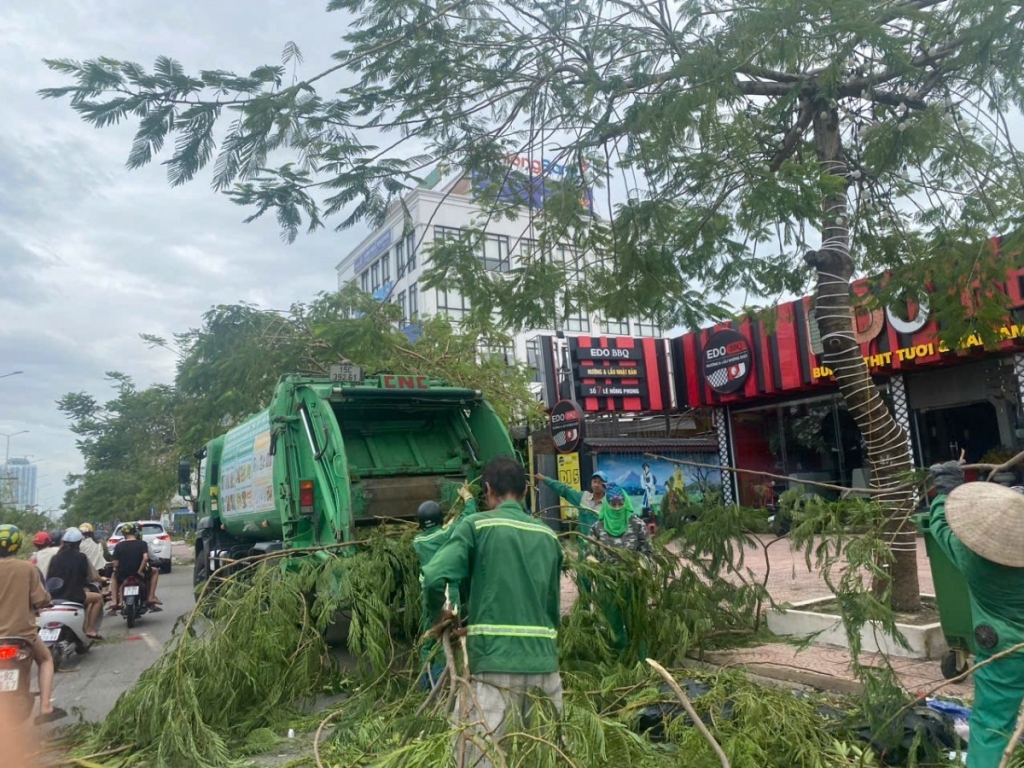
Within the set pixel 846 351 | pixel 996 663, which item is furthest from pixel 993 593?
pixel 846 351

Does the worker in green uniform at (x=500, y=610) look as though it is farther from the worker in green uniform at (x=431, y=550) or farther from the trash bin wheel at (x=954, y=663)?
the trash bin wheel at (x=954, y=663)

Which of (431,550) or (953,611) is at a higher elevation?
(431,550)

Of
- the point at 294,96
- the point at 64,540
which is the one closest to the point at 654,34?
the point at 294,96

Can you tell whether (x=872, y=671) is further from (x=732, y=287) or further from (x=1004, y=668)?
(x=732, y=287)

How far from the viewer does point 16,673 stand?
17.4 feet

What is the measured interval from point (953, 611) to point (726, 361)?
45.9 feet

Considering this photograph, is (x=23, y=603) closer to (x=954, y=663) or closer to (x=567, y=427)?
(x=954, y=663)

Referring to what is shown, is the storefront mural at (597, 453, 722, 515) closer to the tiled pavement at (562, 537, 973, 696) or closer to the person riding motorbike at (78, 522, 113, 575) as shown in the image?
the person riding motorbike at (78, 522, 113, 575)

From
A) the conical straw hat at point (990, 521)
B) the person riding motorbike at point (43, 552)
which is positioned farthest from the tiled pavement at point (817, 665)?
the person riding motorbike at point (43, 552)

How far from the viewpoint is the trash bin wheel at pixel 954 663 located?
522 cm

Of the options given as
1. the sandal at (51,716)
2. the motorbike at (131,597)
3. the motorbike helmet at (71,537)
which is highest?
the motorbike helmet at (71,537)

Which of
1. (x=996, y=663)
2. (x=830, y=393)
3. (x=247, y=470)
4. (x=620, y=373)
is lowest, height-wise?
(x=996, y=663)

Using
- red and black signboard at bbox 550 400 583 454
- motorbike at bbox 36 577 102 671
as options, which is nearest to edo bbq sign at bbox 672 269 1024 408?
red and black signboard at bbox 550 400 583 454

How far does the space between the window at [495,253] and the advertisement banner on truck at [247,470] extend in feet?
9.73
